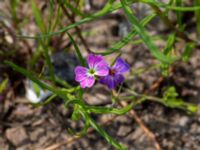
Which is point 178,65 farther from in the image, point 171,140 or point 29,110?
point 29,110

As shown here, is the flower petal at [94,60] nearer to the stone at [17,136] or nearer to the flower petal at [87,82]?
the flower petal at [87,82]

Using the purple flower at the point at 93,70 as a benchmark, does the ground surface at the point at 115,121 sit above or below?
below

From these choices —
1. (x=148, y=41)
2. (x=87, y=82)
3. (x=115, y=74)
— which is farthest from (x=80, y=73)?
(x=148, y=41)

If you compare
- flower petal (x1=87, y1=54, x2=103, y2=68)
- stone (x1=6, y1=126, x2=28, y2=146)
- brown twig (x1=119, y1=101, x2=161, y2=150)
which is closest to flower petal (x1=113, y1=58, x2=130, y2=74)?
flower petal (x1=87, y1=54, x2=103, y2=68)

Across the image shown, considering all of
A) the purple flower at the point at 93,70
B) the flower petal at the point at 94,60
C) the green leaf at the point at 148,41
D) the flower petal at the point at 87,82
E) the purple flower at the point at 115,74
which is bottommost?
the purple flower at the point at 115,74

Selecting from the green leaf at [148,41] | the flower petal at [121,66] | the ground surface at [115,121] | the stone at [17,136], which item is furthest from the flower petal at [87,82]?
the stone at [17,136]

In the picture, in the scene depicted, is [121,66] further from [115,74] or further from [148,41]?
[148,41]
